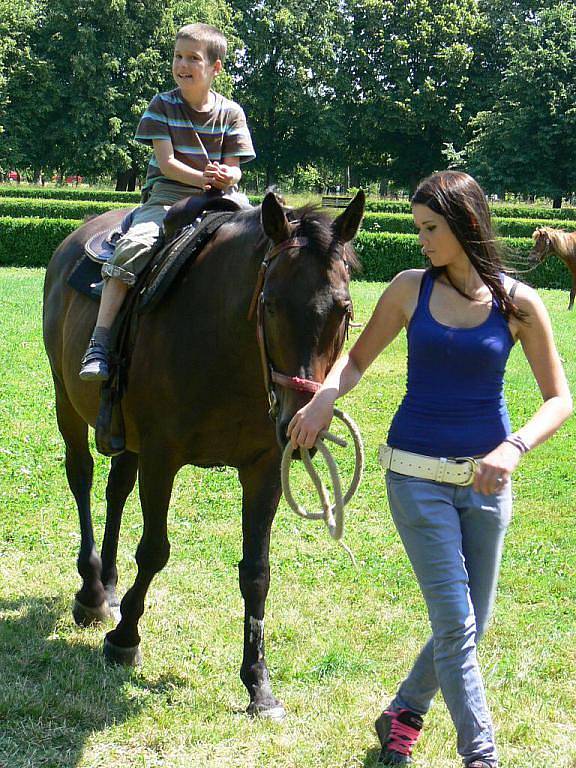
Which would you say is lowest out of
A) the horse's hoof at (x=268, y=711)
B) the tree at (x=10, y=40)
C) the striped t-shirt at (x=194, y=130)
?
the horse's hoof at (x=268, y=711)

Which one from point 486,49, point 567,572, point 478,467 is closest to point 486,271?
point 478,467

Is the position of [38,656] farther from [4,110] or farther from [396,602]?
[4,110]

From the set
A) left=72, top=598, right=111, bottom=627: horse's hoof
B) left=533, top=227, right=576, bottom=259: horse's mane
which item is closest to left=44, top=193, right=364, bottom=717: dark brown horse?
left=72, top=598, right=111, bottom=627: horse's hoof

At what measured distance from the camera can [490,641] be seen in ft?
15.6

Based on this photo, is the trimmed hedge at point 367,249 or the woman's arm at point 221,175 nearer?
the woman's arm at point 221,175

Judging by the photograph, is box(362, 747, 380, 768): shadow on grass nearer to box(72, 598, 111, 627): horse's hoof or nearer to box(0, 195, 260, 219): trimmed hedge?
box(72, 598, 111, 627): horse's hoof

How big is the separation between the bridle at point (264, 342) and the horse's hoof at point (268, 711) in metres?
1.48

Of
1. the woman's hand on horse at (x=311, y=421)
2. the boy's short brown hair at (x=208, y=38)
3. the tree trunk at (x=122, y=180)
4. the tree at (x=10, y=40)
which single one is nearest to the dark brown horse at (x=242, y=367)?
the woman's hand on horse at (x=311, y=421)

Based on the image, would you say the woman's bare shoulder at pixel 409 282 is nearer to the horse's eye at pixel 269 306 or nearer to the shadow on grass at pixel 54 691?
the horse's eye at pixel 269 306

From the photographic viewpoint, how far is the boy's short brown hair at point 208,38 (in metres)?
4.41

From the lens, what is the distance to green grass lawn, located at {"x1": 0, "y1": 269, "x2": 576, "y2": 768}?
367cm

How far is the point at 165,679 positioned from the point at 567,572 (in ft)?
9.53

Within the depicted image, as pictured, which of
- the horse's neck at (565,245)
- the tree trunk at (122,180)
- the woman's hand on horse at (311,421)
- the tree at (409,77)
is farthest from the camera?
the tree at (409,77)

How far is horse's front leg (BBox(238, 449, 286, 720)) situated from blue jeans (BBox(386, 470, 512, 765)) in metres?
0.99
